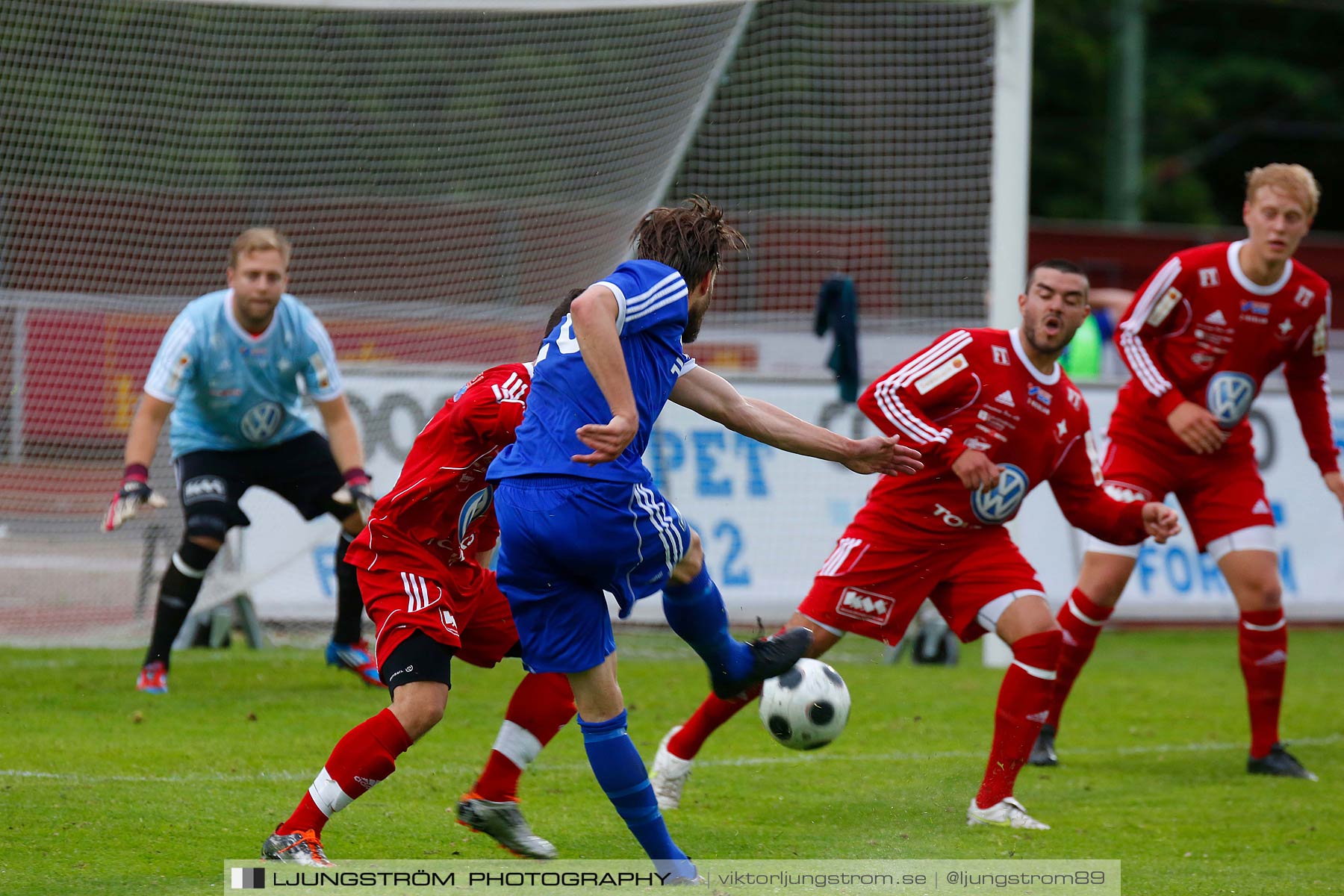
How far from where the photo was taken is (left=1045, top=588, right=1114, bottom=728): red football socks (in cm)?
665

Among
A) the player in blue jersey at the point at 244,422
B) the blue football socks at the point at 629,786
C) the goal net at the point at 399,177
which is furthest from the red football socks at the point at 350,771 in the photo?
the goal net at the point at 399,177

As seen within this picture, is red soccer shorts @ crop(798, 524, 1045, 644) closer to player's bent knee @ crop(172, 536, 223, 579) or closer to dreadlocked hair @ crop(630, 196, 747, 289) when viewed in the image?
dreadlocked hair @ crop(630, 196, 747, 289)

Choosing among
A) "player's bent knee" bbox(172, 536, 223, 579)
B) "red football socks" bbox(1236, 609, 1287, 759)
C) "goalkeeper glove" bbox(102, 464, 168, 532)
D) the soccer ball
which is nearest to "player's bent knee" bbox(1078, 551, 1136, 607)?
"red football socks" bbox(1236, 609, 1287, 759)

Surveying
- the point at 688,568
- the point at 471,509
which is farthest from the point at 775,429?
the point at 471,509

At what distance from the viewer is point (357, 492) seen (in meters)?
6.96

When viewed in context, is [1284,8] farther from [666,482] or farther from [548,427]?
[548,427]

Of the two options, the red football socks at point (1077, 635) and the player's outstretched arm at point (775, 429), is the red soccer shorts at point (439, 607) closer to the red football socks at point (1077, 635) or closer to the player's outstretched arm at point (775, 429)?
the player's outstretched arm at point (775, 429)

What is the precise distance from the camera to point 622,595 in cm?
407

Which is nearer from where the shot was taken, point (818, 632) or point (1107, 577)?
point (818, 632)

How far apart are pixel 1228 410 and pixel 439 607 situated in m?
3.78

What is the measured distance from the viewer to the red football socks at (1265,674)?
6473mm

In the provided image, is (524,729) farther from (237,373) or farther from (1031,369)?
(237,373)

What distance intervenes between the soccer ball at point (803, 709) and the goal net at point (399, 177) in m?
5.24

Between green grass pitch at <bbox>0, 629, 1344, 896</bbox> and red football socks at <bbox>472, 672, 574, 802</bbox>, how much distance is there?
0.22 meters
